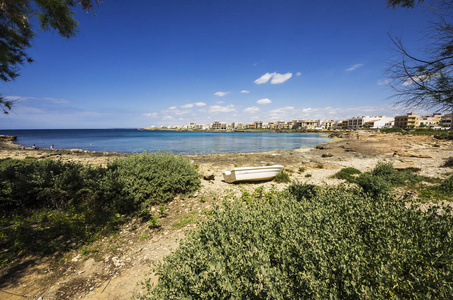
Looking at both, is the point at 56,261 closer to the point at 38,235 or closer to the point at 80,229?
the point at 80,229

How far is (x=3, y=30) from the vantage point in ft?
15.0

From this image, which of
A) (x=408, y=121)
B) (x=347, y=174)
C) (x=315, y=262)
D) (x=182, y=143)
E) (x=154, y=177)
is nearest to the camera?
(x=315, y=262)

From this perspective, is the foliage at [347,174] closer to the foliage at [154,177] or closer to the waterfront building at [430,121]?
the foliage at [154,177]

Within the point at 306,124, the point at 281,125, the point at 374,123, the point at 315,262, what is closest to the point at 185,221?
the point at 315,262

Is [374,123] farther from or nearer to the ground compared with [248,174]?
farther from the ground

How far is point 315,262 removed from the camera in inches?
92.9

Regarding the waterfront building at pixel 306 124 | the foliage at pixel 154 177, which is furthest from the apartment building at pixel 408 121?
the foliage at pixel 154 177

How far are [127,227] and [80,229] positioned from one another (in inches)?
50.1

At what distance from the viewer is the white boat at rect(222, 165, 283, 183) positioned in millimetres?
10180

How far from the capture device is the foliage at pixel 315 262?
6.33ft

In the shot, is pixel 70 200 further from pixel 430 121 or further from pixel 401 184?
pixel 430 121

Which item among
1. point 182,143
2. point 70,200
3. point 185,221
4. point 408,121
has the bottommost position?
point 182,143

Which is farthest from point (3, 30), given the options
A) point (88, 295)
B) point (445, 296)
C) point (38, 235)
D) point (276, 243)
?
point (445, 296)

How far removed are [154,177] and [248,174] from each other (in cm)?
530
